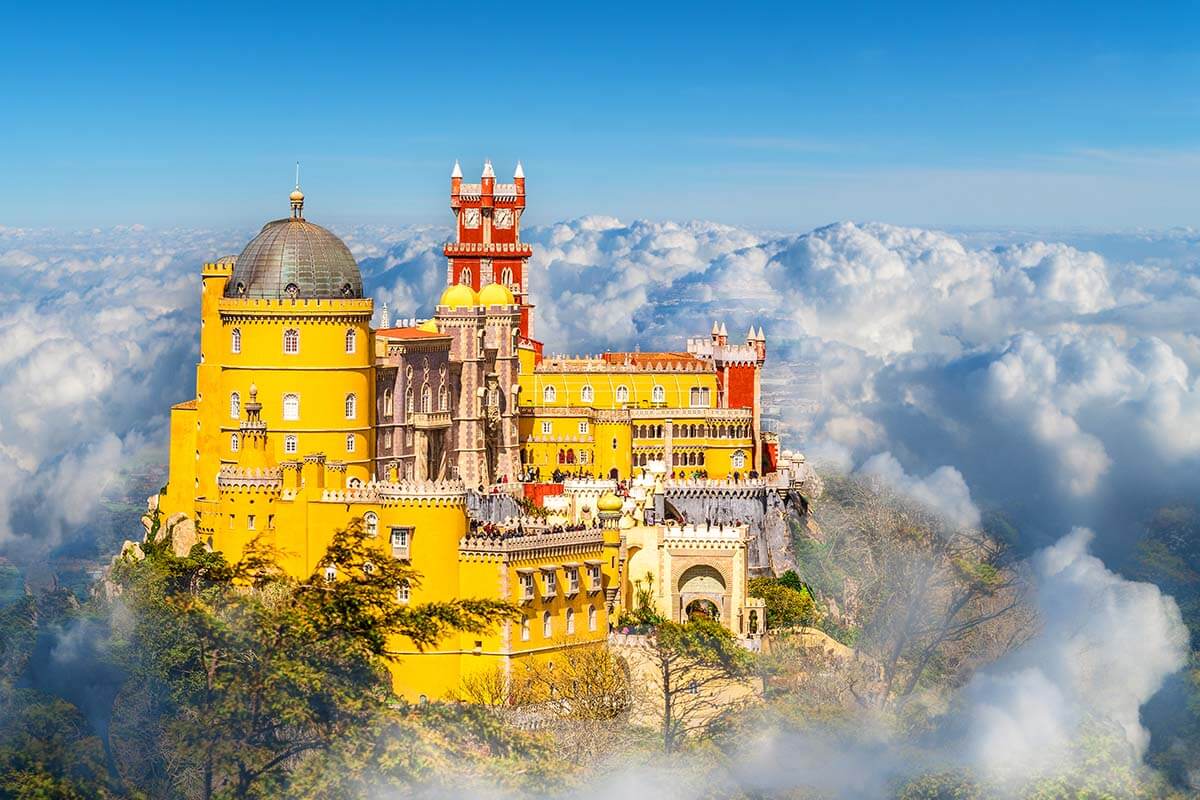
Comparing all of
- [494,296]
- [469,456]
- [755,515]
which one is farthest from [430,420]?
[755,515]

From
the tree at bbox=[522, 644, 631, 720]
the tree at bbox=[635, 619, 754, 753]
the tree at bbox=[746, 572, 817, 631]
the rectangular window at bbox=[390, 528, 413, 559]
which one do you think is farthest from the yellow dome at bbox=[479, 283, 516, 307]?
the tree at bbox=[635, 619, 754, 753]

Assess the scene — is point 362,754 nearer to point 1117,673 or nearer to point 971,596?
point 1117,673

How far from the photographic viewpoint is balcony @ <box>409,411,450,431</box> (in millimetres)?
105688

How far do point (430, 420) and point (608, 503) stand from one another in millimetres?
13405

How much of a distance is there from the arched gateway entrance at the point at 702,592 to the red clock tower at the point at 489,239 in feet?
108

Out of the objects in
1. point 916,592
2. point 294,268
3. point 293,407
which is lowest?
point 916,592

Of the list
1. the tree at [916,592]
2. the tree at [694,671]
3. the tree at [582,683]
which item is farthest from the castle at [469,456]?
the tree at [916,592]

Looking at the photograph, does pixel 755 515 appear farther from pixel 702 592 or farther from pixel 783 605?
pixel 702 592

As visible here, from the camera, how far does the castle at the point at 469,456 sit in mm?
89125

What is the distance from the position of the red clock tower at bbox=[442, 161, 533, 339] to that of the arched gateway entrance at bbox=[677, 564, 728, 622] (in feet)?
108

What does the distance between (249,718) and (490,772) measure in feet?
24.5

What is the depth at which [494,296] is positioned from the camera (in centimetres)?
11662

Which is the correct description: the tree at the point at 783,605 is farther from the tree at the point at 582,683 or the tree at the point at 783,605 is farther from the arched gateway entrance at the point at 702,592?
the tree at the point at 582,683

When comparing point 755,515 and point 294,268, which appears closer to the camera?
point 294,268
